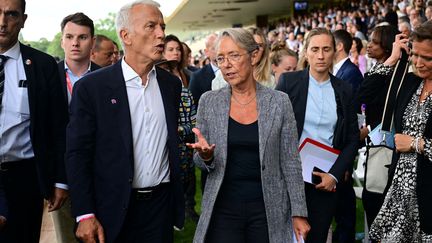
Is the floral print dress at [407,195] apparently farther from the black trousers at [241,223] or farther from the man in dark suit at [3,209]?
the man in dark suit at [3,209]

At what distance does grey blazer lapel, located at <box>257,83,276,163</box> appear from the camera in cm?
379

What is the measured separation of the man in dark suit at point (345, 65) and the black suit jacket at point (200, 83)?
1622mm

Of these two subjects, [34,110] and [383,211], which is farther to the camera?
[383,211]

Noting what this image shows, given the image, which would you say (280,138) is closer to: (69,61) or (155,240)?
(155,240)

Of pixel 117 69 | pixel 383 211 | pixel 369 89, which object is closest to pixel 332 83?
pixel 369 89

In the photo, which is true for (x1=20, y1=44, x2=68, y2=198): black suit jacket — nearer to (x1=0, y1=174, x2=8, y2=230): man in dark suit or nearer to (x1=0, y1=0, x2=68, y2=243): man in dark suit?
(x1=0, y1=0, x2=68, y2=243): man in dark suit

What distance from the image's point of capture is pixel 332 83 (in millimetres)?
5047

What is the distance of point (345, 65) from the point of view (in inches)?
281

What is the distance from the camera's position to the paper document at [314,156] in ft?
16.0

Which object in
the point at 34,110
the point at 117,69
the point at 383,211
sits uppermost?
the point at 117,69

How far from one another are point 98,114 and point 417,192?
7.46 feet

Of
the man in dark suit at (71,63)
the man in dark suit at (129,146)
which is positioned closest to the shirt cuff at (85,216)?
the man in dark suit at (129,146)

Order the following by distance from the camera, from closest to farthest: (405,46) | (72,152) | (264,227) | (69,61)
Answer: (72,152) → (264,227) → (405,46) → (69,61)

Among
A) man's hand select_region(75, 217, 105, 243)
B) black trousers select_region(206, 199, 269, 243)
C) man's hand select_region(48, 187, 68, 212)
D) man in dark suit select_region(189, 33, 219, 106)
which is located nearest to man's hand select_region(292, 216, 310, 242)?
black trousers select_region(206, 199, 269, 243)
